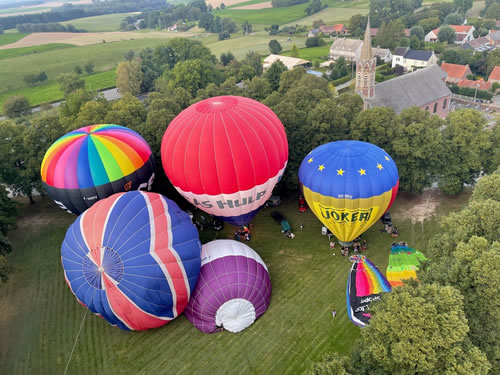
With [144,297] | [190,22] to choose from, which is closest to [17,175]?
[144,297]

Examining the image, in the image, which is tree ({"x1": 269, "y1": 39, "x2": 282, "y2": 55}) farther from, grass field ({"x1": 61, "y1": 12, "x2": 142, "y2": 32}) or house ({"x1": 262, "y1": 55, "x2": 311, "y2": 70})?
grass field ({"x1": 61, "y1": 12, "x2": 142, "y2": 32})

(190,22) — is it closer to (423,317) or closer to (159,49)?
(159,49)

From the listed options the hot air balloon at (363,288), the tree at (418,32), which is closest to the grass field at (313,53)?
the tree at (418,32)

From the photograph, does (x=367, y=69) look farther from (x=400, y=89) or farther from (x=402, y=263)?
(x=402, y=263)

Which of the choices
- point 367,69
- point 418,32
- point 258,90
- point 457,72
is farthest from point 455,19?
point 258,90

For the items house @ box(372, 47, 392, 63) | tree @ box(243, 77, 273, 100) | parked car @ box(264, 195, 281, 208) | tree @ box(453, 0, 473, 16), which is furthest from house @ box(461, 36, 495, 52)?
parked car @ box(264, 195, 281, 208)
